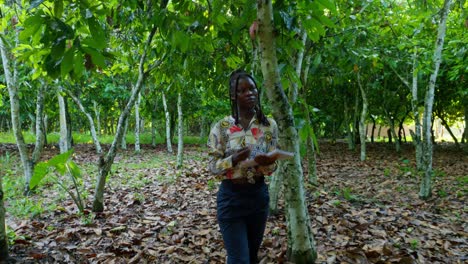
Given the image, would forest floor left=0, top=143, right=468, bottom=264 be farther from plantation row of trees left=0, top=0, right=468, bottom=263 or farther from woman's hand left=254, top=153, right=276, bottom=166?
woman's hand left=254, top=153, right=276, bottom=166

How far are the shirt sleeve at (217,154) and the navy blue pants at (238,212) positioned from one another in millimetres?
132

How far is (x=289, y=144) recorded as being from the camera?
2779 millimetres

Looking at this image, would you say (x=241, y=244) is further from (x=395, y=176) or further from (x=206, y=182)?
(x=395, y=176)

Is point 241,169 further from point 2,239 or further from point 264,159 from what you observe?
point 2,239

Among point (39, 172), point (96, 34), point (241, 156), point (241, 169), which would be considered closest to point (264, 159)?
point (241, 156)

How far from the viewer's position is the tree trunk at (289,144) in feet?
8.52

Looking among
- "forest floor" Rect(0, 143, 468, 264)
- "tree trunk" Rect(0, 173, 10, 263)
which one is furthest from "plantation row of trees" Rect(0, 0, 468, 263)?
"tree trunk" Rect(0, 173, 10, 263)

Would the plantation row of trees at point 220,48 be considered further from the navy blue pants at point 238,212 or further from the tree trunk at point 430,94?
the navy blue pants at point 238,212

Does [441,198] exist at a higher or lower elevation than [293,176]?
lower

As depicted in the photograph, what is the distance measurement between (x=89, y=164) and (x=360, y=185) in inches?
303

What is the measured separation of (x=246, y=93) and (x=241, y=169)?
0.55m

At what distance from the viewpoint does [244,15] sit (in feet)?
9.32

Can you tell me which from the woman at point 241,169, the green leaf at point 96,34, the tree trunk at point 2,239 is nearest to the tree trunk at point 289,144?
the woman at point 241,169

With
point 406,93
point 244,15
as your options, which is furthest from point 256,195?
point 406,93
